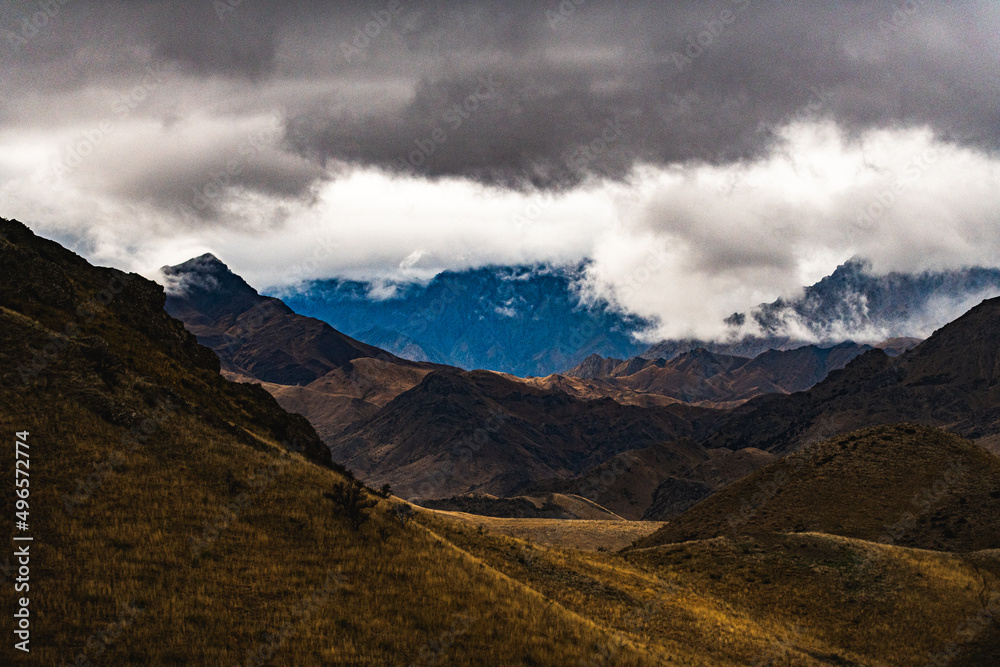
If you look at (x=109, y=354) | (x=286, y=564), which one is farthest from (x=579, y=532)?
(x=286, y=564)

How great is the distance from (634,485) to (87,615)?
191 metres

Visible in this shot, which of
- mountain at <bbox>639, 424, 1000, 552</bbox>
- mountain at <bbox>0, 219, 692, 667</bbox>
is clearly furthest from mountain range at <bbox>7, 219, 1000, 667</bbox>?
mountain at <bbox>639, 424, 1000, 552</bbox>

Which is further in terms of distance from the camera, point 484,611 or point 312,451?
point 312,451

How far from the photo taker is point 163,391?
89.8ft

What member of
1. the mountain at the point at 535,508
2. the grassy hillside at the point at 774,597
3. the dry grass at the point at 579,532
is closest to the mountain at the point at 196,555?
the grassy hillside at the point at 774,597

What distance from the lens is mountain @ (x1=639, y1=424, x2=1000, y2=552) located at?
47844mm

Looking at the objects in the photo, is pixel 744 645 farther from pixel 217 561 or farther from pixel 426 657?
pixel 217 561

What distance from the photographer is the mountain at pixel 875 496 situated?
47.8m

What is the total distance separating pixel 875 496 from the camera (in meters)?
51.8

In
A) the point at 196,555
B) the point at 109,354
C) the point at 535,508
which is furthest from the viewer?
the point at 535,508

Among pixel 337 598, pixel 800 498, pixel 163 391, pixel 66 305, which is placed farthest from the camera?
pixel 800 498

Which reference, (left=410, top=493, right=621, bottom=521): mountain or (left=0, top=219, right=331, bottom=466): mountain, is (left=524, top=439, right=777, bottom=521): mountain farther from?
(left=0, top=219, right=331, bottom=466): mountain

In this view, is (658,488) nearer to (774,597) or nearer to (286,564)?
(774,597)

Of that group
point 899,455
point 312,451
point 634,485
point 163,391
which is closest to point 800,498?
point 899,455
